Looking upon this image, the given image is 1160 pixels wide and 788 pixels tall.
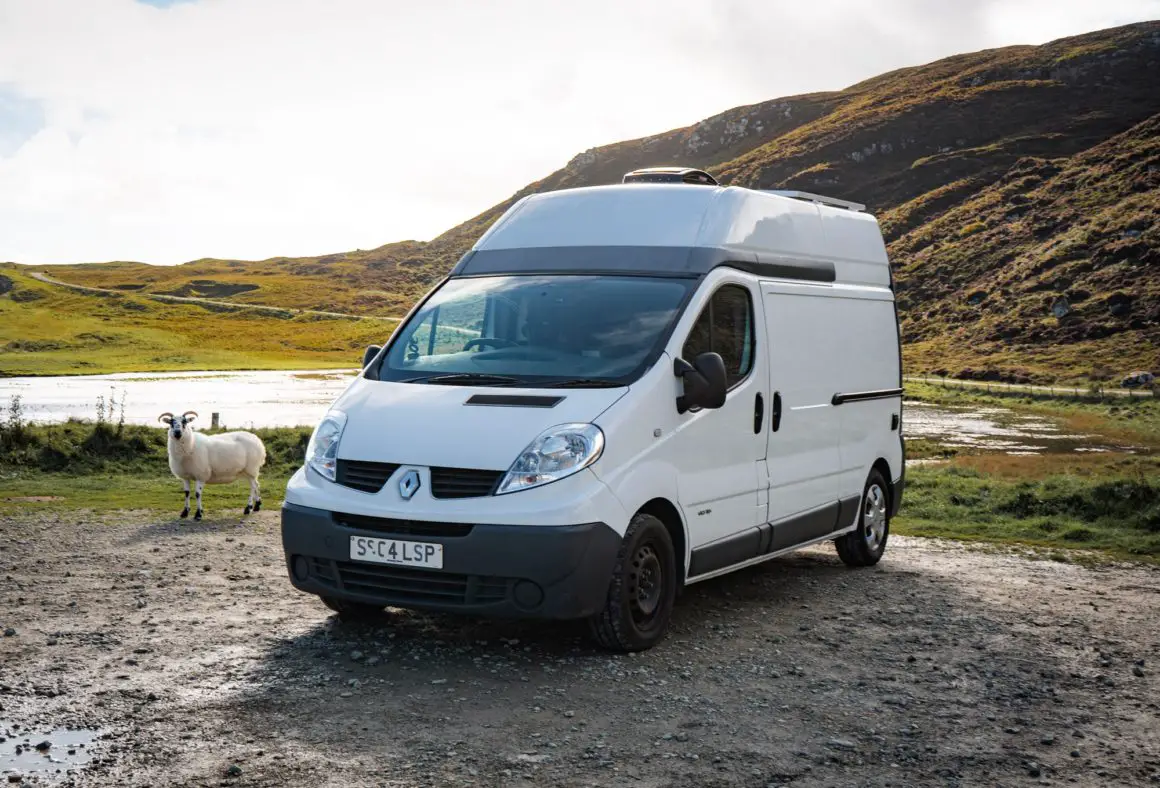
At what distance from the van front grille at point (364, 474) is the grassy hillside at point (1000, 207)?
2164 inches

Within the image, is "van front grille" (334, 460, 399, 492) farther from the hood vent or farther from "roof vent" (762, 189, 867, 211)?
"roof vent" (762, 189, 867, 211)

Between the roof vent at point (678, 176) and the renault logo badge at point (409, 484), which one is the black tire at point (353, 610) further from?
the roof vent at point (678, 176)

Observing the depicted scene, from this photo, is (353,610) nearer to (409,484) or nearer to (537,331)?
(409,484)

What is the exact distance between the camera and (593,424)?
704cm

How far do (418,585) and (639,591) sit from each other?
1369mm

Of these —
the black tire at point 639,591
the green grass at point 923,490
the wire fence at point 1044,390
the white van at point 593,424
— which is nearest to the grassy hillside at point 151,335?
the wire fence at point 1044,390

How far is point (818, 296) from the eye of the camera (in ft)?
32.7

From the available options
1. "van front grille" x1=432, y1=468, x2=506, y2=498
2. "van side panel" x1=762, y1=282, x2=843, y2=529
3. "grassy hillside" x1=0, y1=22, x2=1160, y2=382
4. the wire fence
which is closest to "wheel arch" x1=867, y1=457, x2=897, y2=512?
"van side panel" x1=762, y1=282, x2=843, y2=529

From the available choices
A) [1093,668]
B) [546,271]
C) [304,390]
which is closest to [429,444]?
[546,271]

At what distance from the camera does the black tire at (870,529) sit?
11.0 metres

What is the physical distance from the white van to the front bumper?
12 millimetres

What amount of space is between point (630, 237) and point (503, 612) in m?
2.98

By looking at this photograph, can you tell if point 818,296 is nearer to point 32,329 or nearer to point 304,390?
point 304,390

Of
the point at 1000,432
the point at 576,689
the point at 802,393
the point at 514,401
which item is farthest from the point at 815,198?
the point at 1000,432
